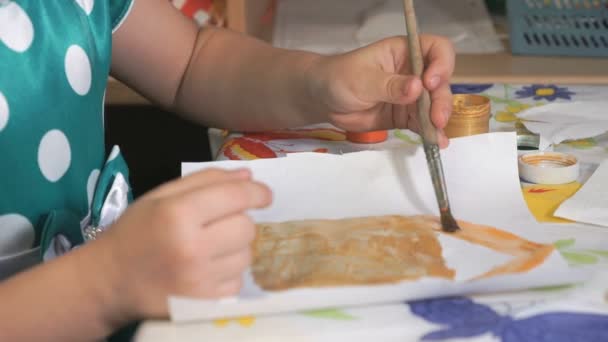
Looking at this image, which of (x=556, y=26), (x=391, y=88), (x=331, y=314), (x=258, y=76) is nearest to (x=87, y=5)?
(x=258, y=76)

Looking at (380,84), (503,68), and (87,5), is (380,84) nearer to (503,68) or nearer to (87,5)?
(87,5)

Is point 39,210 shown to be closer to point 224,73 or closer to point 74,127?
point 74,127

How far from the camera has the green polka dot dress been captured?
610 mm

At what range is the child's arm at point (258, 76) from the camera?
0.67m

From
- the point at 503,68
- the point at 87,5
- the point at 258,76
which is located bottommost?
the point at 503,68

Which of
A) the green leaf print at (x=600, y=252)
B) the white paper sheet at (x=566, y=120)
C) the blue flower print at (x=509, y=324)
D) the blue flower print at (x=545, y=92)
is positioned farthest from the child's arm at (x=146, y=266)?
the blue flower print at (x=545, y=92)

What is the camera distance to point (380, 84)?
65 cm

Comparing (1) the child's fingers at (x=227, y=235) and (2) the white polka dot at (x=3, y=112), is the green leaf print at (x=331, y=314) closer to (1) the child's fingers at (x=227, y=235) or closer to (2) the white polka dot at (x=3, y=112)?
(1) the child's fingers at (x=227, y=235)

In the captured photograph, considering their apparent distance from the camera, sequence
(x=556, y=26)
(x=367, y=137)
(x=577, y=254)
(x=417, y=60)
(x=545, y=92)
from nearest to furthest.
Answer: (x=577, y=254)
(x=417, y=60)
(x=367, y=137)
(x=545, y=92)
(x=556, y=26)

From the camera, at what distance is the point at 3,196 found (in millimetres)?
607

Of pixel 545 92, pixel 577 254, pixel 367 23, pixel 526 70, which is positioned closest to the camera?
pixel 577 254

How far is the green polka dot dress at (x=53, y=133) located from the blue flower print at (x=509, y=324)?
0.30 meters

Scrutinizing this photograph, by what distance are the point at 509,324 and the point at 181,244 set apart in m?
0.18

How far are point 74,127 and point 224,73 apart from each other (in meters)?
0.19
